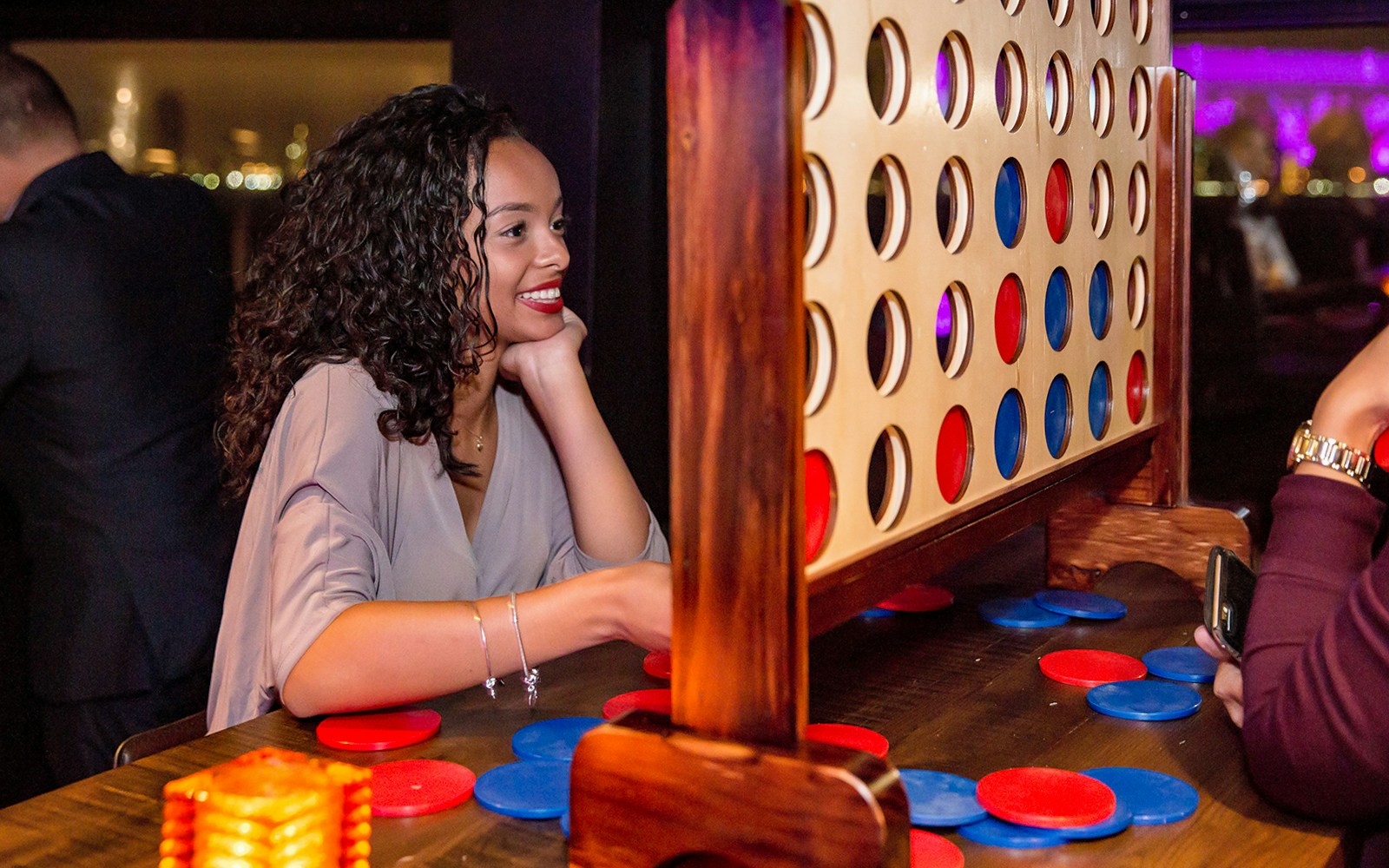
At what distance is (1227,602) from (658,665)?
0.57m

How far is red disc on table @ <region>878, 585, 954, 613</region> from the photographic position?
1511 millimetres

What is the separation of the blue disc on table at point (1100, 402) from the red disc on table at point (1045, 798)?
1.71ft

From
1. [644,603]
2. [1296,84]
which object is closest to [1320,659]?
[644,603]

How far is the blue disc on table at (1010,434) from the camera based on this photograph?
1.16 meters

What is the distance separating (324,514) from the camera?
131 centimetres

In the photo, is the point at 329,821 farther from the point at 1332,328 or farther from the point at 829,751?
the point at 1332,328

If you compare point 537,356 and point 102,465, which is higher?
point 537,356

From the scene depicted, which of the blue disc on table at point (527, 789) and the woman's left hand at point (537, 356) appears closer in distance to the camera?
the blue disc on table at point (527, 789)

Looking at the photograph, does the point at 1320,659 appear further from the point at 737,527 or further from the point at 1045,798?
the point at 737,527

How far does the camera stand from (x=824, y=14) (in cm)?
81

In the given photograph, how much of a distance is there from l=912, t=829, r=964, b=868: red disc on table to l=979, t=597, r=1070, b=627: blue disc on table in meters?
0.59

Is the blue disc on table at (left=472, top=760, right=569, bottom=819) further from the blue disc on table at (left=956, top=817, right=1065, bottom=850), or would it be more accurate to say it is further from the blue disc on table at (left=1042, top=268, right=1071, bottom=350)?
the blue disc on table at (left=1042, top=268, right=1071, bottom=350)

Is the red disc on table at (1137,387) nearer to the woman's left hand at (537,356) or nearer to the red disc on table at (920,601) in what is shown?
the red disc on table at (920,601)

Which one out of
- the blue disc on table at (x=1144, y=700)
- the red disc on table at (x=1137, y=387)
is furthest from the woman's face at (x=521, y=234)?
the blue disc on table at (x=1144, y=700)
